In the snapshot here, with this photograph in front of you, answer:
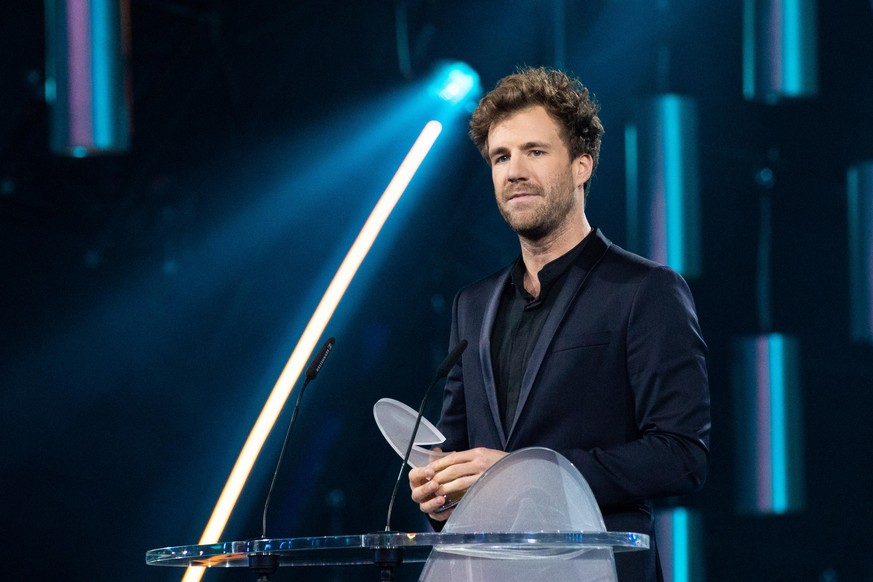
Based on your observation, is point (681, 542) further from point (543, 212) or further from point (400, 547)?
point (400, 547)

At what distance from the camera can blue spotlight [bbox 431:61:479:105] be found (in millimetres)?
4598

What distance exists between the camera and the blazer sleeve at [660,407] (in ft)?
6.34

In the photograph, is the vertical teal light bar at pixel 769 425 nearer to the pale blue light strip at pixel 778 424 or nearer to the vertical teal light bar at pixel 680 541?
the pale blue light strip at pixel 778 424

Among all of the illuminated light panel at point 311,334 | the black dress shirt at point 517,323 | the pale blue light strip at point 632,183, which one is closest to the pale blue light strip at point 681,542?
the pale blue light strip at point 632,183

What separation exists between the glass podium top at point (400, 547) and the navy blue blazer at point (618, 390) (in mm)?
403

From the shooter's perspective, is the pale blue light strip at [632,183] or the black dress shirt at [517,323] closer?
the black dress shirt at [517,323]

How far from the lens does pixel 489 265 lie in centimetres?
457

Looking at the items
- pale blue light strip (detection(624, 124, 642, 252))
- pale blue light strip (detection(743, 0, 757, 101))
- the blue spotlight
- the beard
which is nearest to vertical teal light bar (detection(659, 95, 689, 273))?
pale blue light strip (detection(624, 124, 642, 252))

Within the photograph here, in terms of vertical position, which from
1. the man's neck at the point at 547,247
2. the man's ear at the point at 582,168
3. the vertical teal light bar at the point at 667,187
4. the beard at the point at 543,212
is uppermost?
the vertical teal light bar at the point at 667,187

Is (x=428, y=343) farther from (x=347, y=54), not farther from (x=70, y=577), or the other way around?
(x=70, y=577)

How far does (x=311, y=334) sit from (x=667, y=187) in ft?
5.11

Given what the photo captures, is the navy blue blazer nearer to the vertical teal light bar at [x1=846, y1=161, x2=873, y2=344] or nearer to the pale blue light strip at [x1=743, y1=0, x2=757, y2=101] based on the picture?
the vertical teal light bar at [x1=846, y1=161, x2=873, y2=344]

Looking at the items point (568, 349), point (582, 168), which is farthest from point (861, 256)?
point (568, 349)

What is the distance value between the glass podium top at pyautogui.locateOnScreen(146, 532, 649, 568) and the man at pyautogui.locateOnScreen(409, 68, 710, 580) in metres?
0.27
